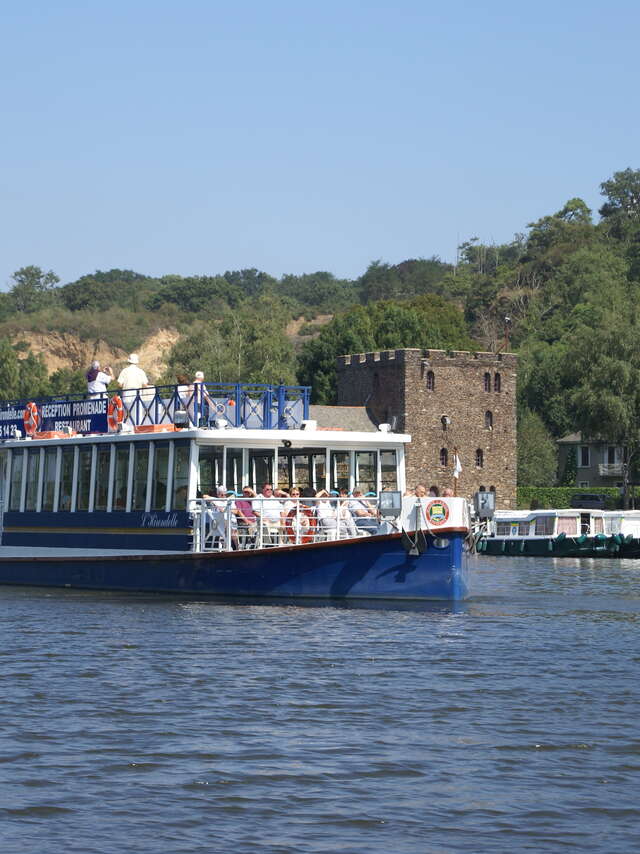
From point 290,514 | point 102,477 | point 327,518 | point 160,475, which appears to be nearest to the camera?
point 327,518

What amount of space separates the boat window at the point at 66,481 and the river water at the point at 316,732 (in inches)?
206

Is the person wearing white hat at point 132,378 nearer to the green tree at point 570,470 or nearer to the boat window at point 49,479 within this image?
the boat window at point 49,479

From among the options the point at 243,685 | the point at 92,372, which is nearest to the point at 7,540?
the point at 92,372

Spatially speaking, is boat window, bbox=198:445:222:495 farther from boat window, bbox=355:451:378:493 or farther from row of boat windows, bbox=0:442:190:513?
boat window, bbox=355:451:378:493

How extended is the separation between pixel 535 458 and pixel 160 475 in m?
71.1

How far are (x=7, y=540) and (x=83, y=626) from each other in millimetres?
8998

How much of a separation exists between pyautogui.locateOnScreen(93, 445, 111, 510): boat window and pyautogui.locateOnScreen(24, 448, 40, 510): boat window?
243cm

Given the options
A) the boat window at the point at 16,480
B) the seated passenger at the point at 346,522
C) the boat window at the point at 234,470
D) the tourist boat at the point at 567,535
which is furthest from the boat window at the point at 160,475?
the tourist boat at the point at 567,535

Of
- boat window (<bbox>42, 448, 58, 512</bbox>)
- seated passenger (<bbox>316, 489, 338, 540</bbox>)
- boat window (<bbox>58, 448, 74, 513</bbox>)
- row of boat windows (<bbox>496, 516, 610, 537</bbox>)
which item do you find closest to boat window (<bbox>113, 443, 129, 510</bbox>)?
boat window (<bbox>58, 448, 74, 513</bbox>)

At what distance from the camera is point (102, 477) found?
29812 mm

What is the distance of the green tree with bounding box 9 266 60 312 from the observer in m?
190

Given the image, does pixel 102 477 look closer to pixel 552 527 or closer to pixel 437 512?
pixel 437 512

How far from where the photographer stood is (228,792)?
1293 centimetres

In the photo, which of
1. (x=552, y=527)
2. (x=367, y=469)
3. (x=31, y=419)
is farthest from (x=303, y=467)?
(x=552, y=527)
